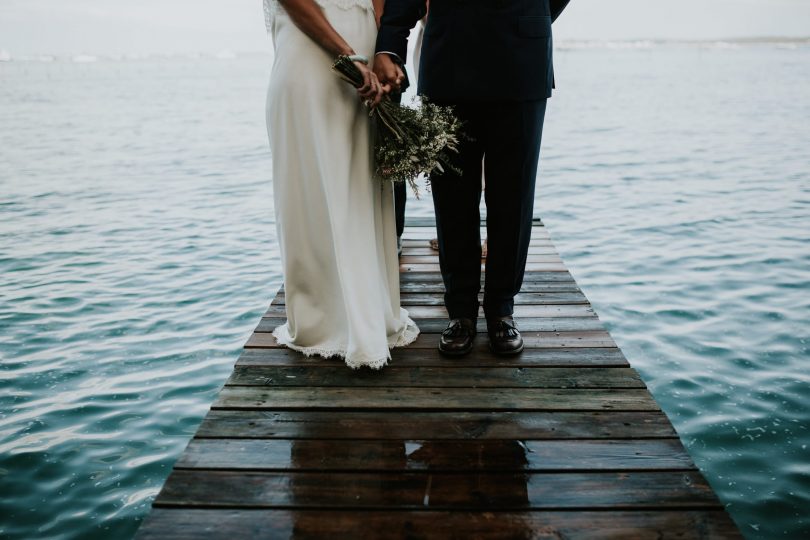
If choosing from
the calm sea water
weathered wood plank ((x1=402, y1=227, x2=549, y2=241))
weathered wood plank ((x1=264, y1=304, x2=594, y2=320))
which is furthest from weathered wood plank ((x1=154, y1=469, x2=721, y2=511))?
weathered wood plank ((x1=402, y1=227, x2=549, y2=241))

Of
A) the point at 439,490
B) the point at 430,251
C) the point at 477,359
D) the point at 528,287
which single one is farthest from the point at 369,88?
the point at 430,251

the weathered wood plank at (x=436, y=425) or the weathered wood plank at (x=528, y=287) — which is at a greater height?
the weathered wood plank at (x=436, y=425)

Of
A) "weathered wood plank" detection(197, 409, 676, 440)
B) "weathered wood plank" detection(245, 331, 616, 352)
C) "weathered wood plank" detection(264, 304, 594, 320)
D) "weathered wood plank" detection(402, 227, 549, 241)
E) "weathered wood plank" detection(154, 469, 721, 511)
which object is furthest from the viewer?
"weathered wood plank" detection(402, 227, 549, 241)

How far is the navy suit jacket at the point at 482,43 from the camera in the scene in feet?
8.36

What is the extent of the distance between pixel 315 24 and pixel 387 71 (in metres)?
0.34

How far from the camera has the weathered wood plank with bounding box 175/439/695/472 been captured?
2.03 meters

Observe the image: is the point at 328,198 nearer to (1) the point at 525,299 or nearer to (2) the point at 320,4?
(2) the point at 320,4

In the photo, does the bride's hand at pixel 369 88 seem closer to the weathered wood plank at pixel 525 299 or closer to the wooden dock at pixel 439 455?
the wooden dock at pixel 439 455

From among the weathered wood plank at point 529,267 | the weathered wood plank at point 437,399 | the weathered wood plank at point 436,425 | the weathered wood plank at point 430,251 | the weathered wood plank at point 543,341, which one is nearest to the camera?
the weathered wood plank at point 436,425

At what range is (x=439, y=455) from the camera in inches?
82.2

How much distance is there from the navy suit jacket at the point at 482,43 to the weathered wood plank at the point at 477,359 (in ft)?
3.72

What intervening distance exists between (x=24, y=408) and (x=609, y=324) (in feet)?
13.3

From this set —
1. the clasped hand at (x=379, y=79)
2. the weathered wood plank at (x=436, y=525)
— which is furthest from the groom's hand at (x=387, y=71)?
the weathered wood plank at (x=436, y=525)

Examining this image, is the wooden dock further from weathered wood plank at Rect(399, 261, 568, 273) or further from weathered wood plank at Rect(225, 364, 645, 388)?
weathered wood plank at Rect(399, 261, 568, 273)
